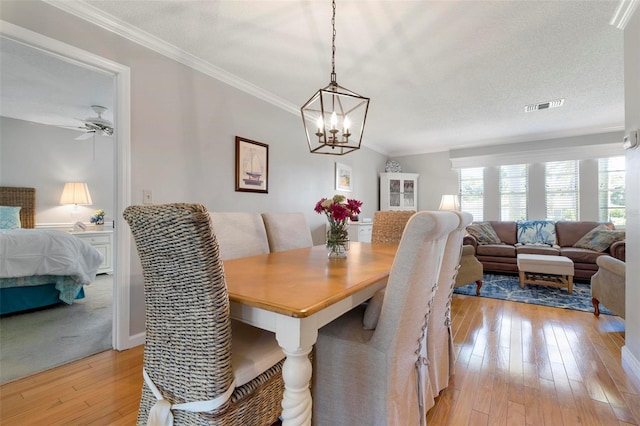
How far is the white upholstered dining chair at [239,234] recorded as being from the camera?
1875mm

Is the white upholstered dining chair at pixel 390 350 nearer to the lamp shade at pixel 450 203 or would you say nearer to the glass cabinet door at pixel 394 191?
the lamp shade at pixel 450 203

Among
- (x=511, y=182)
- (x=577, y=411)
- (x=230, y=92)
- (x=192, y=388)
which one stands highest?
(x=230, y=92)

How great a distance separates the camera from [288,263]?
5.21ft

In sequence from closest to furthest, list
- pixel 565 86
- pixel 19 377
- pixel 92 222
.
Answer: pixel 19 377
pixel 565 86
pixel 92 222

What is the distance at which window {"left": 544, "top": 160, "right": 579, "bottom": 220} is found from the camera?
4.82 meters

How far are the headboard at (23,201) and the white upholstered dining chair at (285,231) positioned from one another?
4244mm

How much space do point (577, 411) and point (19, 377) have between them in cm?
315

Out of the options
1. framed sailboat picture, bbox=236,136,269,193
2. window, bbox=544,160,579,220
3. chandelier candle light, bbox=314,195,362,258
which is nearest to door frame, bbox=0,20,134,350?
framed sailboat picture, bbox=236,136,269,193

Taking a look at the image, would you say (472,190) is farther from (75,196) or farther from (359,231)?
(75,196)

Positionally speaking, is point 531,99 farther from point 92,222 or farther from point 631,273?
point 92,222

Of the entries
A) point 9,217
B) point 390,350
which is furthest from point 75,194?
point 390,350

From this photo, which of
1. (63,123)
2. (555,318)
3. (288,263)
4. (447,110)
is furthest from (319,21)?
(63,123)

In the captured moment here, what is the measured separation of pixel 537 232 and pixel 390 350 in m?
4.90

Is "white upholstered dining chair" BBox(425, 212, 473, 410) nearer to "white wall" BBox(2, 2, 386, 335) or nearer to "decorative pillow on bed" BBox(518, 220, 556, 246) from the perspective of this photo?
"white wall" BBox(2, 2, 386, 335)
